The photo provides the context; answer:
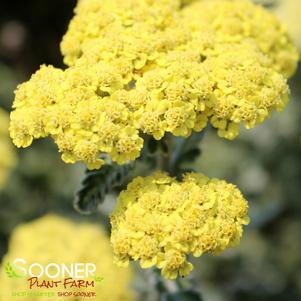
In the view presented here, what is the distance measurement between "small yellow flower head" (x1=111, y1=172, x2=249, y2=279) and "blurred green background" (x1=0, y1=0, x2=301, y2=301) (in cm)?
173

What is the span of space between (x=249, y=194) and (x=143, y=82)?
8.56 ft

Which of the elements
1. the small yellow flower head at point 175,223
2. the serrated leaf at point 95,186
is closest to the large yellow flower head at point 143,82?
the small yellow flower head at point 175,223

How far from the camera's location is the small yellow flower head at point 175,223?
271 cm

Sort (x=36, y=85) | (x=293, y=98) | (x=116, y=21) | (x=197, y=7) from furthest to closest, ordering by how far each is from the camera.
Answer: (x=293, y=98)
(x=197, y=7)
(x=116, y=21)
(x=36, y=85)

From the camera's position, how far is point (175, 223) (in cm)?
273

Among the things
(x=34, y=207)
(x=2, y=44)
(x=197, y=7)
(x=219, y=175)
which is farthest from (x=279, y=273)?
(x=2, y=44)

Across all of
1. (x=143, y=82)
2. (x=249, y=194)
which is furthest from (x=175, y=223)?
(x=249, y=194)

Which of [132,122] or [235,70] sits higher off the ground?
[235,70]

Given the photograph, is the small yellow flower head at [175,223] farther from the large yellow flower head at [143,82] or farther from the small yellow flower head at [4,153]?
the small yellow flower head at [4,153]

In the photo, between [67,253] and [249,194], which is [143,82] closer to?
[67,253]

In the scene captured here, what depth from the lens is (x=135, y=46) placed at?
305cm

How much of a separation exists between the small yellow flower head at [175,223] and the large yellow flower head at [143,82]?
20 cm

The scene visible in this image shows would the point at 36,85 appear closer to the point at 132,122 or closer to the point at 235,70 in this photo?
the point at 132,122

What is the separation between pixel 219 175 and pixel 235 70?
2375mm
